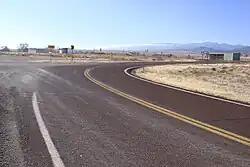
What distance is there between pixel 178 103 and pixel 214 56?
336ft

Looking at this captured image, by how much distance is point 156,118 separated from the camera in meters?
8.88

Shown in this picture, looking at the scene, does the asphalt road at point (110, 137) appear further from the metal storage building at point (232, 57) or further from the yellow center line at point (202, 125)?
the metal storage building at point (232, 57)

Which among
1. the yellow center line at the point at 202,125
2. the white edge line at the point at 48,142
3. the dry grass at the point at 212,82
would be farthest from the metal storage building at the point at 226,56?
the white edge line at the point at 48,142

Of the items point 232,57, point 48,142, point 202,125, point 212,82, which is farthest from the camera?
point 232,57

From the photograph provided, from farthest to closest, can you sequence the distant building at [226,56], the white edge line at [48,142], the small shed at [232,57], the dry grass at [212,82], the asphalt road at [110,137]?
the distant building at [226,56], the small shed at [232,57], the dry grass at [212,82], the asphalt road at [110,137], the white edge line at [48,142]

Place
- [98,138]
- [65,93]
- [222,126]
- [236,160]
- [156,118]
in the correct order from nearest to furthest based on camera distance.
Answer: [236,160]
[98,138]
[222,126]
[156,118]
[65,93]

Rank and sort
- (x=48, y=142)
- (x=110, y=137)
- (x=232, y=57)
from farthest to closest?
(x=232, y=57)
(x=110, y=137)
(x=48, y=142)

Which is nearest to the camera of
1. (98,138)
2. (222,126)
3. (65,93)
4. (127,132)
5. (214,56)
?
(98,138)

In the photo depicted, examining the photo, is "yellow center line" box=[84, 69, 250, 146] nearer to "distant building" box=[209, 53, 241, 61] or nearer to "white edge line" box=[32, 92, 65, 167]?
"white edge line" box=[32, 92, 65, 167]

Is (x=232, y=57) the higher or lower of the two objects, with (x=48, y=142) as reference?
lower

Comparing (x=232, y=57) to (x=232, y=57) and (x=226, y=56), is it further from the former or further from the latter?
(x=226, y=56)

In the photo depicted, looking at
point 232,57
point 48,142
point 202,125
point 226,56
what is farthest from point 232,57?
point 48,142

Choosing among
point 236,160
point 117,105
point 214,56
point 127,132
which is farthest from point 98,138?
point 214,56

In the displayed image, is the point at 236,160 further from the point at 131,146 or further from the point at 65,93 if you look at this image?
the point at 65,93
